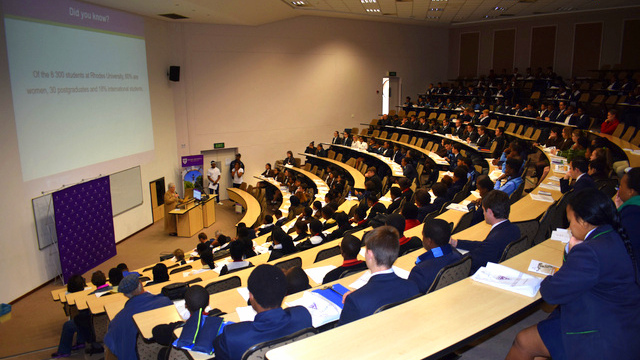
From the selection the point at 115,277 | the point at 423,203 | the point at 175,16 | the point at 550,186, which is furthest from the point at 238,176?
the point at 550,186

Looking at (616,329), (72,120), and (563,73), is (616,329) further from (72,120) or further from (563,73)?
(563,73)

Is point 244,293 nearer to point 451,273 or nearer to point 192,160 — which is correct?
point 451,273

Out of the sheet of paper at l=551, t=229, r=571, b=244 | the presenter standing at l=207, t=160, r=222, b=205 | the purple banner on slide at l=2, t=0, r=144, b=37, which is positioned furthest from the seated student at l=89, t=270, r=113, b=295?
the presenter standing at l=207, t=160, r=222, b=205

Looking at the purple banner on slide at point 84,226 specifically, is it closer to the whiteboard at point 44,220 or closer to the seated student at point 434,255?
the whiteboard at point 44,220

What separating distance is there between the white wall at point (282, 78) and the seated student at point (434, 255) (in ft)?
40.0

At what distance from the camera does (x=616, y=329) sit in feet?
6.87

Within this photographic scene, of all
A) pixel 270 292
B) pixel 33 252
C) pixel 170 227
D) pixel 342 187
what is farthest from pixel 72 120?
pixel 270 292

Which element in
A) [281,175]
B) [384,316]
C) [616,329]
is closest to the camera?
[616,329]

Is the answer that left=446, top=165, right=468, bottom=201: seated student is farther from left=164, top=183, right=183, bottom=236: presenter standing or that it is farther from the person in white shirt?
the person in white shirt

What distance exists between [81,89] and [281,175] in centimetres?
649

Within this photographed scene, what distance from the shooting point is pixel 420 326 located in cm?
218

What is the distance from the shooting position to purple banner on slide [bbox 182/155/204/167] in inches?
552

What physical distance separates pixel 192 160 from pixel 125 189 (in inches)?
122

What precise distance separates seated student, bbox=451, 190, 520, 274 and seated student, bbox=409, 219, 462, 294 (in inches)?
13.0
